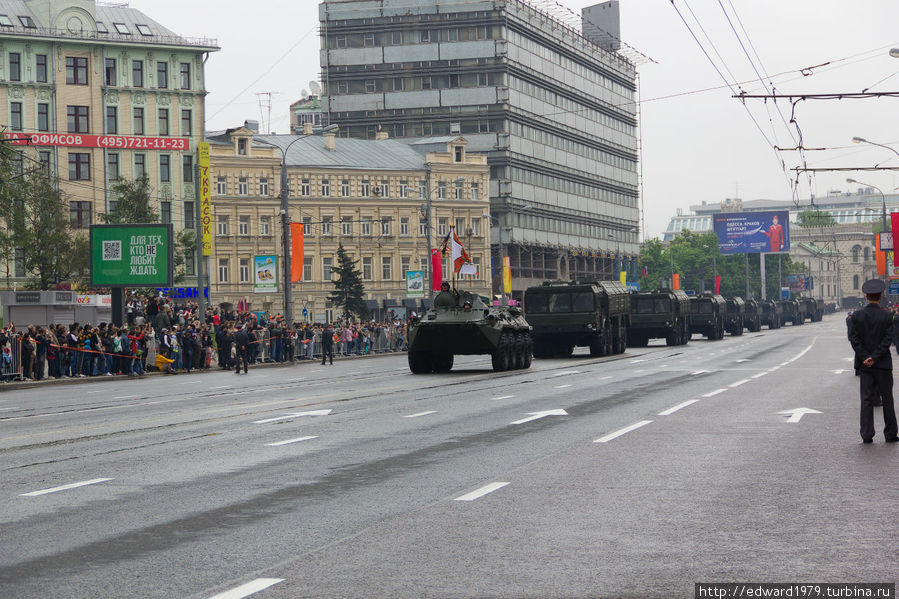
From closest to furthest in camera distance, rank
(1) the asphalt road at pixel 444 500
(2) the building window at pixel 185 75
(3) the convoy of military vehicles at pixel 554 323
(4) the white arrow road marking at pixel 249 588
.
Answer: (4) the white arrow road marking at pixel 249 588 < (1) the asphalt road at pixel 444 500 < (3) the convoy of military vehicles at pixel 554 323 < (2) the building window at pixel 185 75

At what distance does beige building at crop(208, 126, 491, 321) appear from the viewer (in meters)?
90.0

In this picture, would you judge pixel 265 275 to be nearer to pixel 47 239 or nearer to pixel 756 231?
pixel 47 239

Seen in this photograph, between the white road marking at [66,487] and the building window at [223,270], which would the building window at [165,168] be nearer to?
the building window at [223,270]

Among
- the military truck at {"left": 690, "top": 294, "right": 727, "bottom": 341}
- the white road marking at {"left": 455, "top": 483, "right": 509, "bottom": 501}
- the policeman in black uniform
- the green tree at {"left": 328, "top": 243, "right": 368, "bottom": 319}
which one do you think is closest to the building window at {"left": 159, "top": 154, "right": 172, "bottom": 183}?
the green tree at {"left": 328, "top": 243, "right": 368, "bottom": 319}

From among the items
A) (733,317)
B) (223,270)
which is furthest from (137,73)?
(733,317)

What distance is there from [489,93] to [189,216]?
29485 millimetres

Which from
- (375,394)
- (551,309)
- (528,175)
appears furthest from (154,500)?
(528,175)

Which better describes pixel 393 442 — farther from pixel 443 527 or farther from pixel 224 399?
pixel 224 399

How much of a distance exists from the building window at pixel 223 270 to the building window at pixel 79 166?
38.2 ft

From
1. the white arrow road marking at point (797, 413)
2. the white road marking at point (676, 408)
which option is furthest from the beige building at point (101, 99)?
the white arrow road marking at point (797, 413)

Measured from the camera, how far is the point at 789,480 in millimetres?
11438

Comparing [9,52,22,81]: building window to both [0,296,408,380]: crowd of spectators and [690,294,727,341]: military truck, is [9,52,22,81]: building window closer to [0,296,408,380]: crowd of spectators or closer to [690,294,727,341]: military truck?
[0,296,408,380]: crowd of spectators

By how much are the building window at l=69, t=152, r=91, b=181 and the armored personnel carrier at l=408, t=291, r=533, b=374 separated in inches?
2018

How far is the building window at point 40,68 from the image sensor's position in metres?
79.9
